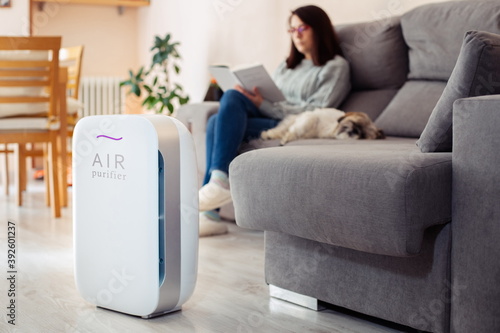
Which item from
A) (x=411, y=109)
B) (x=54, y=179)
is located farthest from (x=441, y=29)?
(x=54, y=179)

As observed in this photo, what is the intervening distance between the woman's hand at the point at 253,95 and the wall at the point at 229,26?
806mm

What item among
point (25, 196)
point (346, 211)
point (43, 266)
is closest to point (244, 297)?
point (346, 211)

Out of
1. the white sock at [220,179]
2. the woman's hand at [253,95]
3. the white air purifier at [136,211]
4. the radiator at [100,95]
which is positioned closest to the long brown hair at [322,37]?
the woman's hand at [253,95]

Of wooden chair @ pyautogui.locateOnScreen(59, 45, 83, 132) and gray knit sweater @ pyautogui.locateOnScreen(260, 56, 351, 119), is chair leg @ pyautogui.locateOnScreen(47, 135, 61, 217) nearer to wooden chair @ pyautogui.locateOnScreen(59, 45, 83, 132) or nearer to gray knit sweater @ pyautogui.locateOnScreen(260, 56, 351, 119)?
wooden chair @ pyautogui.locateOnScreen(59, 45, 83, 132)

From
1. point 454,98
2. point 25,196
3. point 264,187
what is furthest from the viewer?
point 25,196

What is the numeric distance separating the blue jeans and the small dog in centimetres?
9

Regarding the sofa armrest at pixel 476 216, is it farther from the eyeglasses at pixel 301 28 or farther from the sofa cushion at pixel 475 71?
the eyeglasses at pixel 301 28

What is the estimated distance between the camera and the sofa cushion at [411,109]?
8.25 feet

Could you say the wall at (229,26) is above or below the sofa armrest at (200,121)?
above

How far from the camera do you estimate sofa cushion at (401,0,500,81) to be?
2.38m

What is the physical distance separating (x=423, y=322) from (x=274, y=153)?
1.80 ft

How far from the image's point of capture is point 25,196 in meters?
4.00

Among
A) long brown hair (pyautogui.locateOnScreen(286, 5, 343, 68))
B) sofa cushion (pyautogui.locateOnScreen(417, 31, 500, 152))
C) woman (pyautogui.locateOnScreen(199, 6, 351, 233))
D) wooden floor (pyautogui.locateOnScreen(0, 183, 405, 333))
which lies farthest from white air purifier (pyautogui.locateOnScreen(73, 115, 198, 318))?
long brown hair (pyautogui.locateOnScreen(286, 5, 343, 68))

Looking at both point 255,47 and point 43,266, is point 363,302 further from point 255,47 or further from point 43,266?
point 255,47
